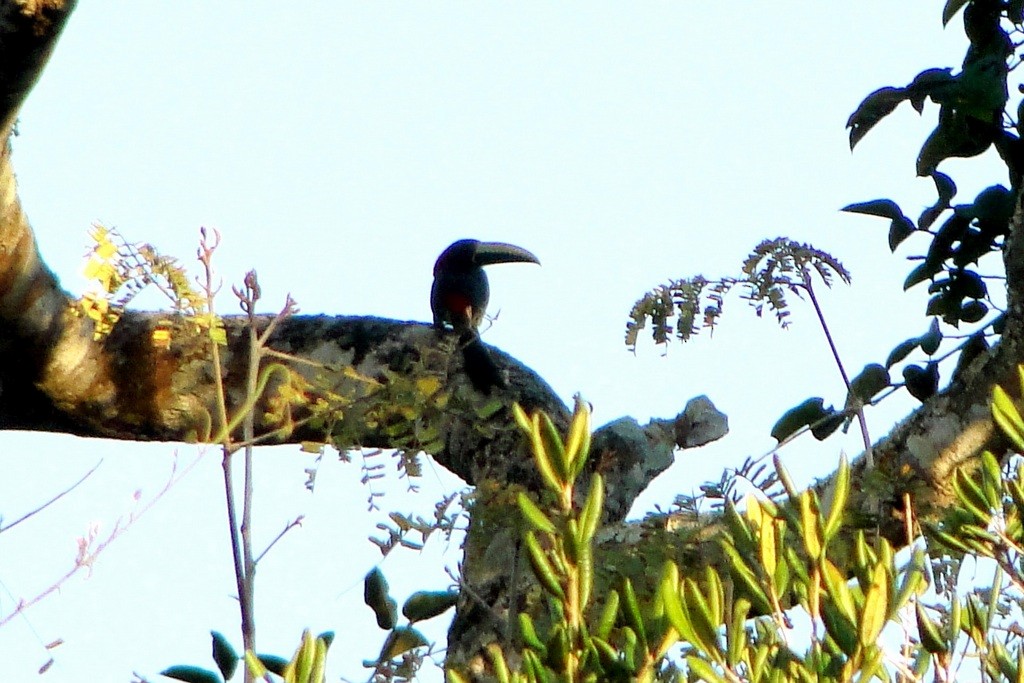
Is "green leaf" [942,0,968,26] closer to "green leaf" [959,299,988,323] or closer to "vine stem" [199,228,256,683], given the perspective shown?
"green leaf" [959,299,988,323]

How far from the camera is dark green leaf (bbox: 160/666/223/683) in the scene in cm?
155

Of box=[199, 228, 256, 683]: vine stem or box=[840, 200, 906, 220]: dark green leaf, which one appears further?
box=[840, 200, 906, 220]: dark green leaf

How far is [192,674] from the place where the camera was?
1.56 metres

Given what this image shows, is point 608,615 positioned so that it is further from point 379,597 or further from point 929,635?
point 379,597

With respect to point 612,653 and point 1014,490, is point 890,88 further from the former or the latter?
point 612,653

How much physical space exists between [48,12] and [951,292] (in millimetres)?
1735

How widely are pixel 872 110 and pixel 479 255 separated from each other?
3368 mm

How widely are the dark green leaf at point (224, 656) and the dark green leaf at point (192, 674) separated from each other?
46 millimetres

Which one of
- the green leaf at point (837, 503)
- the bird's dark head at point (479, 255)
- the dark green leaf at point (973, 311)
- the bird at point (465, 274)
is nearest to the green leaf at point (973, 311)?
the dark green leaf at point (973, 311)

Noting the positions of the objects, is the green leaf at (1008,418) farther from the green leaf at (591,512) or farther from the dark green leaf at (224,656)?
the dark green leaf at (224,656)

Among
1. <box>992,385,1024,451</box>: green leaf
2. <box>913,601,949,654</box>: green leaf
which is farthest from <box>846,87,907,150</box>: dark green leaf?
<box>913,601,949,654</box>: green leaf

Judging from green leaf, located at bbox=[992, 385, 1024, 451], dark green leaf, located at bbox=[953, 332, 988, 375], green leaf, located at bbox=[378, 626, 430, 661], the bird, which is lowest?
green leaf, located at bbox=[378, 626, 430, 661]

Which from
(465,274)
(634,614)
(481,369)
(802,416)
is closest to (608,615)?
(634,614)

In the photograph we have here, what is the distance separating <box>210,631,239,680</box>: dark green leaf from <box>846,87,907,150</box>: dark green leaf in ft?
5.59
